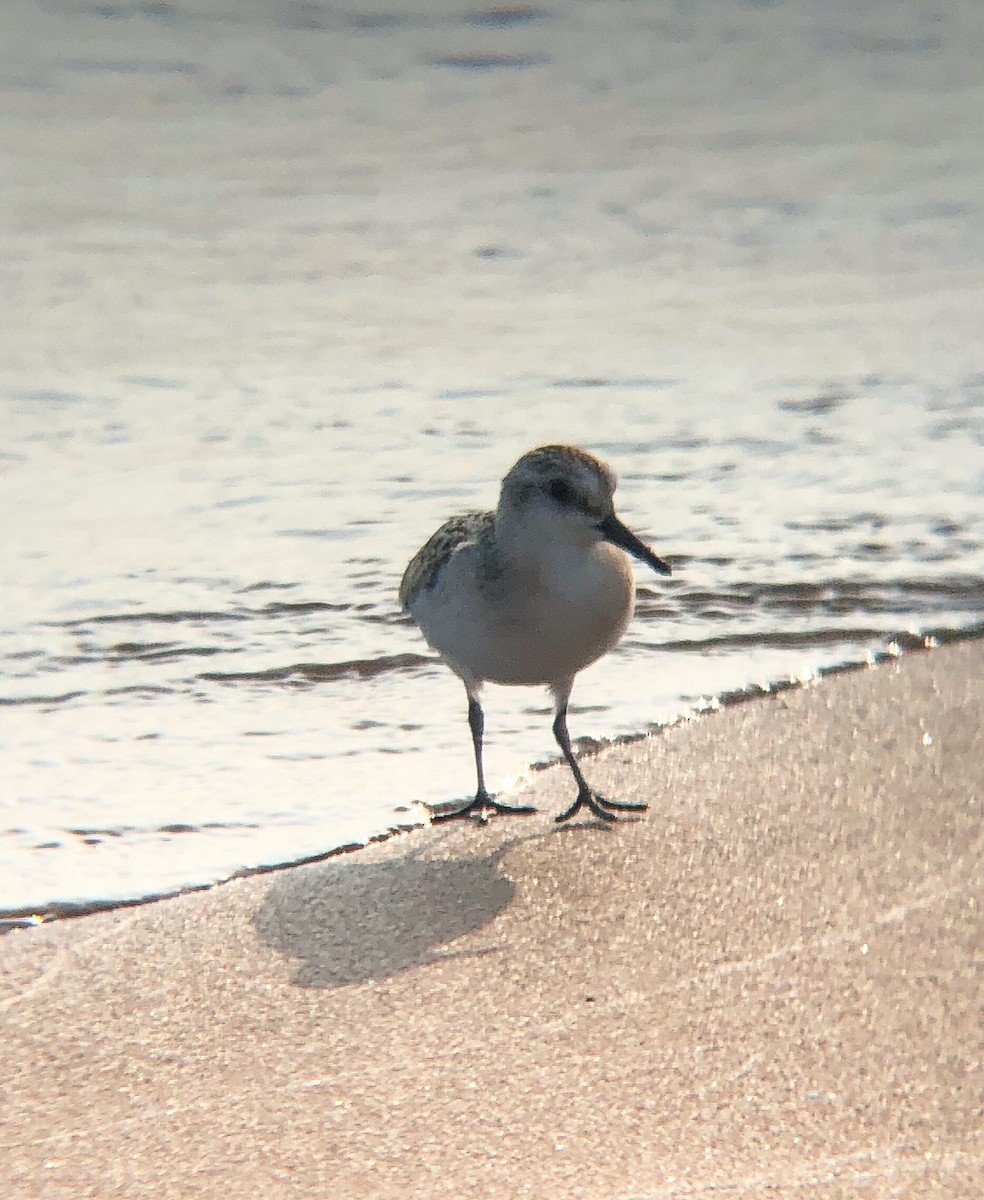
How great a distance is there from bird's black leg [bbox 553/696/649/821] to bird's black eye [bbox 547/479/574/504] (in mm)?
485

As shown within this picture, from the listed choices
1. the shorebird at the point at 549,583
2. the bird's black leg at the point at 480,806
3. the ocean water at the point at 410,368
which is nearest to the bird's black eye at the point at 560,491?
the shorebird at the point at 549,583

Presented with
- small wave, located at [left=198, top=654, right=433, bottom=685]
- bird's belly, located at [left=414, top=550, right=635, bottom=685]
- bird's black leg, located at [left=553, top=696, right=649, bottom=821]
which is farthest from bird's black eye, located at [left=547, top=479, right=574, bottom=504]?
small wave, located at [left=198, top=654, right=433, bottom=685]

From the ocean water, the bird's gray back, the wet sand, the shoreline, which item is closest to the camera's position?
the wet sand

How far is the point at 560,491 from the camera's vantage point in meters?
4.08

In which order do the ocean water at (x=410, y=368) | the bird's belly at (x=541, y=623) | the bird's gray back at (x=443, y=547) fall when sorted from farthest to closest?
the ocean water at (x=410, y=368) → the bird's gray back at (x=443, y=547) → the bird's belly at (x=541, y=623)

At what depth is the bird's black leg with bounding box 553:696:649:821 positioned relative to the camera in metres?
4.07

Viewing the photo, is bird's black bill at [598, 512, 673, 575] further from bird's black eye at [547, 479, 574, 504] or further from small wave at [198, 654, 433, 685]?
small wave at [198, 654, 433, 685]

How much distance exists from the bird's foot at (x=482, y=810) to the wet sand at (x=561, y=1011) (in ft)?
0.16

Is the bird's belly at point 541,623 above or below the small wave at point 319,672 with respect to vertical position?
above

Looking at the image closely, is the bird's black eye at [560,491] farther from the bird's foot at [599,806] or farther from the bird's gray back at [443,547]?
the bird's foot at [599,806]

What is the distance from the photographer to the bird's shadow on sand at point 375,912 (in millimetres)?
3426

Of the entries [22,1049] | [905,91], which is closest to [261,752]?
[22,1049]

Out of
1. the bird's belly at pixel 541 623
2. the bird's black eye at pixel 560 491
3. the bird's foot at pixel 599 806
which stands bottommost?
the bird's foot at pixel 599 806

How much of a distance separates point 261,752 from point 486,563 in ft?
2.87
